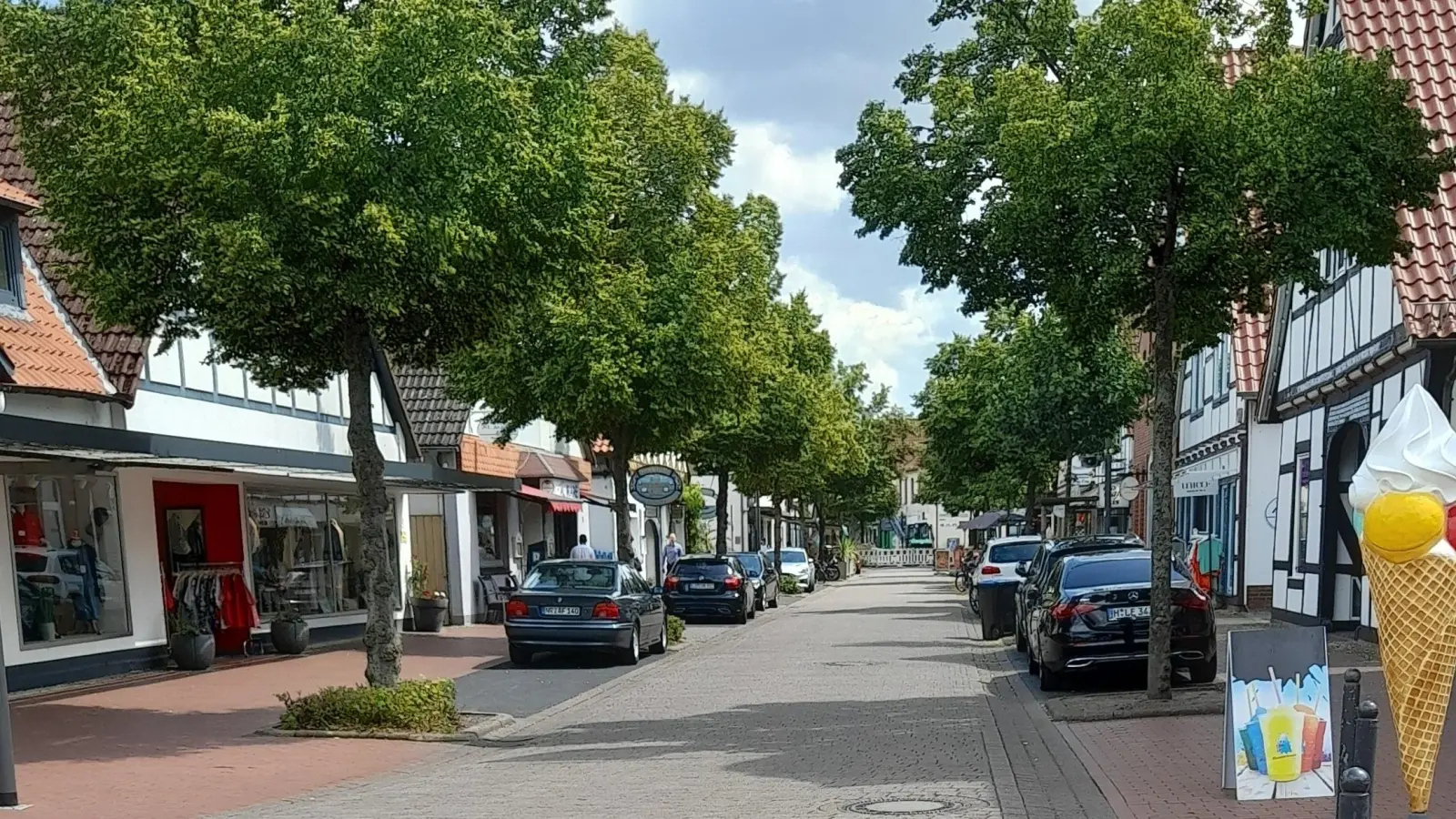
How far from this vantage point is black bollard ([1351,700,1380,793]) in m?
6.38

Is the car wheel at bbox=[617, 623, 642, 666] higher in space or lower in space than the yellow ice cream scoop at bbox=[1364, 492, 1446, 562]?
lower

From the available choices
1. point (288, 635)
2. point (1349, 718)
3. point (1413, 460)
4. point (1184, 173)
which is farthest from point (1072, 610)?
point (288, 635)

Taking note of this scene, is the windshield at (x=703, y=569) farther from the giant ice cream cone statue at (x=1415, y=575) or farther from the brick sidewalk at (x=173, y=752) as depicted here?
the giant ice cream cone statue at (x=1415, y=575)

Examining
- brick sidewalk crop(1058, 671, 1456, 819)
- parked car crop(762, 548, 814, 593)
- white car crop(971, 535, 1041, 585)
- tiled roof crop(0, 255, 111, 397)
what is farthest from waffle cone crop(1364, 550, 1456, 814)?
parked car crop(762, 548, 814, 593)

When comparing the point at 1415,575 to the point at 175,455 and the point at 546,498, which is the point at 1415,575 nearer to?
the point at 175,455

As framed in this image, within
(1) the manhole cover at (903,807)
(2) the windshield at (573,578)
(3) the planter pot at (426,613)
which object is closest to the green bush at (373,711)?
(1) the manhole cover at (903,807)

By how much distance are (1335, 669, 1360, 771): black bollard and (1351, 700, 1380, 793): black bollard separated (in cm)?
7

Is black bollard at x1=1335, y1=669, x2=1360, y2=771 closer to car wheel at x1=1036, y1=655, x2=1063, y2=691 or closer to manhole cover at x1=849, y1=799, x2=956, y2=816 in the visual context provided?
manhole cover at x1=849, y1=799, x2=956, y2=816

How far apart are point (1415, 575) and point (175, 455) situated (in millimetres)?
14213

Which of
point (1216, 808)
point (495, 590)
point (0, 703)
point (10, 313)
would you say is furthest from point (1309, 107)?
point (495, 590)

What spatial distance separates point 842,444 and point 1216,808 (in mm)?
39573

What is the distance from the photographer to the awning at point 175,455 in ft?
48.8

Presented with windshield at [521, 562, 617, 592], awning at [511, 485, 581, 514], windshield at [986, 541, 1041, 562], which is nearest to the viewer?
windshield at [521, 562, 617, 592]

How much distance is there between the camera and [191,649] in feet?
66.7
